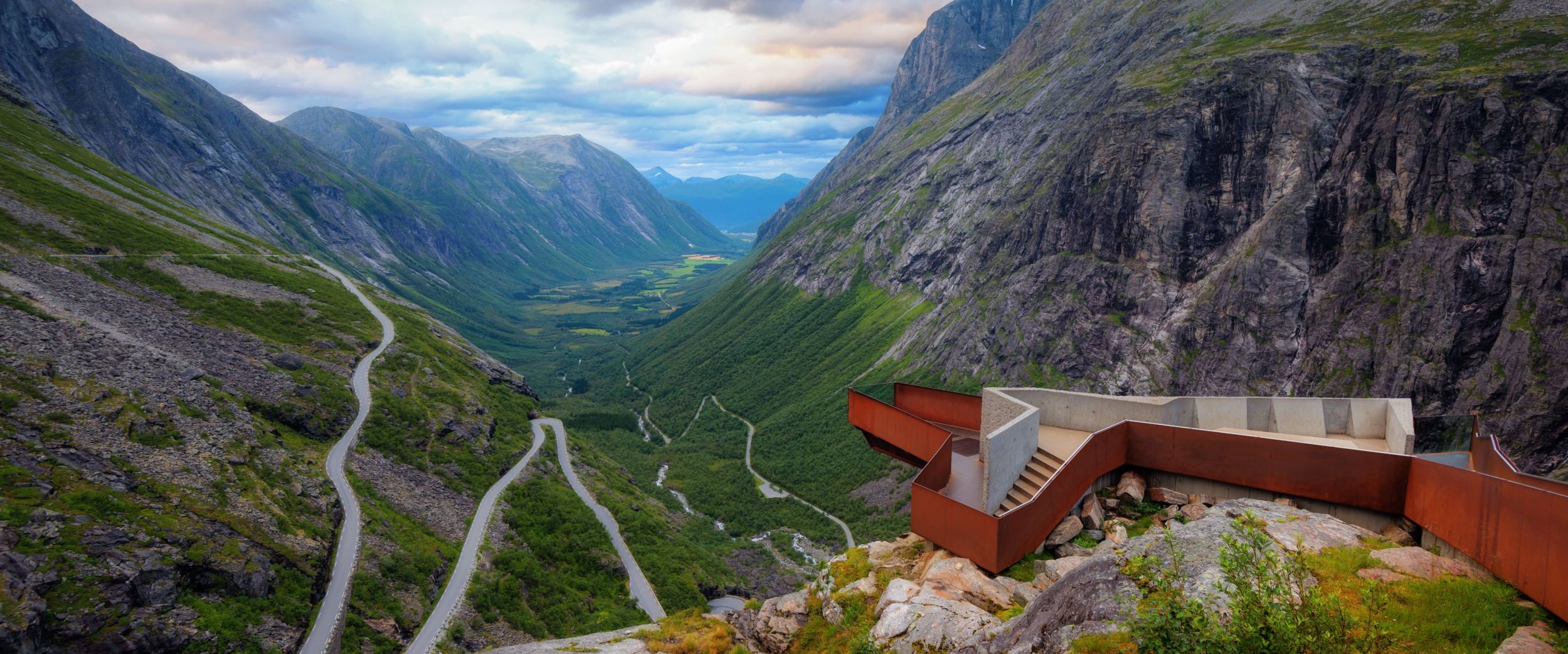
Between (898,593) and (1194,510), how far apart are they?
7415 millimetres

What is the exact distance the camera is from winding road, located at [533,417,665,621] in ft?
213

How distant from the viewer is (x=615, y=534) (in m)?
75.4

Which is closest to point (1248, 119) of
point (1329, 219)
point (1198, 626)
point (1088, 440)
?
point (1329, 219)

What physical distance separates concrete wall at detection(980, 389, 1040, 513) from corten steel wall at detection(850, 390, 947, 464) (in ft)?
5.04

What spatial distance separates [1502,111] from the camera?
77938mm

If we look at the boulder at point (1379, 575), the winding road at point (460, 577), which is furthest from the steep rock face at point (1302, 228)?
the winding road at point (460, 577)

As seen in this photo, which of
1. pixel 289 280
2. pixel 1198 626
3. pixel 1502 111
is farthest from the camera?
pixel 289 280

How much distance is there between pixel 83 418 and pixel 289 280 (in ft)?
219

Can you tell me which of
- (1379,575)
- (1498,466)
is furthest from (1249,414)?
(1379,575)

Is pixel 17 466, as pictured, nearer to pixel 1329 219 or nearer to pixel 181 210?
pixel 181 210

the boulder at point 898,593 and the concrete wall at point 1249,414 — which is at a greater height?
the concrete wall at point 1249,414

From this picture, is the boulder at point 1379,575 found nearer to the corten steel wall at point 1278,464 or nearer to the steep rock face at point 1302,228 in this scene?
the corten steel wall at point 1278,464

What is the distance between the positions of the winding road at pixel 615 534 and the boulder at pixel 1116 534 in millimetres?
45305

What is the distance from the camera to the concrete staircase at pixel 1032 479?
1744 centimetres
